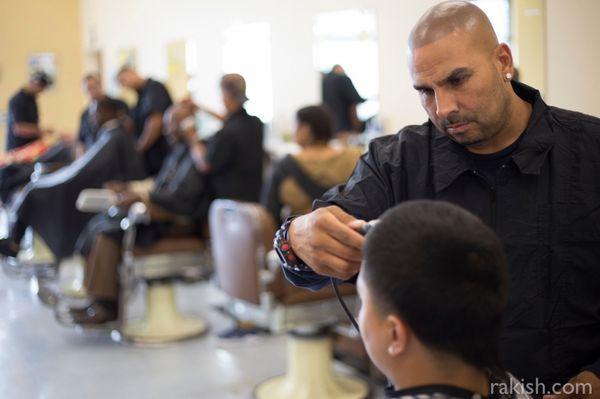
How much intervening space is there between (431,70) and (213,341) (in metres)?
3.08

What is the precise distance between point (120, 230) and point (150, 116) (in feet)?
6.54

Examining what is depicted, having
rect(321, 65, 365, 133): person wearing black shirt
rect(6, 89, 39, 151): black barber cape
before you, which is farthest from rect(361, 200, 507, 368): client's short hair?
rect(6, 89, 39, 151): black barber cape

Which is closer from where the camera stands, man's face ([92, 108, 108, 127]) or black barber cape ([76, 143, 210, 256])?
black barber cape ([76, 143, 210, 256])

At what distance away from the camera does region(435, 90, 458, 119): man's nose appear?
1.27m

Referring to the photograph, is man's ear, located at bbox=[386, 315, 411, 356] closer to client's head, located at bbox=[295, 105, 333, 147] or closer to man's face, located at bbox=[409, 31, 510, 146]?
man's face, located at bbox=[409, 31, 510, 146]

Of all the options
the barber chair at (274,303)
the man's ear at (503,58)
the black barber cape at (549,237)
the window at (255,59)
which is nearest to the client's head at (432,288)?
the black barber cape at (549,237)

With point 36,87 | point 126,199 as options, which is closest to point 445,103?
point 126,199

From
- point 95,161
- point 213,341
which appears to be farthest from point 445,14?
point 95,161

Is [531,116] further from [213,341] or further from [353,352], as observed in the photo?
[213,341]

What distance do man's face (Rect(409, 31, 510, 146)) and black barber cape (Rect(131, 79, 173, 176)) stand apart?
4575mm

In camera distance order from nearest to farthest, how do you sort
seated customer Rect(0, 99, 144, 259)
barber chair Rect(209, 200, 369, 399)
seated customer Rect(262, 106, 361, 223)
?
barber chair Rect(209, 200, 369, 399) < seated customer Rect(262, 106, 361, 223) < seated customer Rect(0, 99, 144, 259)

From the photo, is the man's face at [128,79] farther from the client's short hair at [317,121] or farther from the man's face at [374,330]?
the man's face at [374,330]

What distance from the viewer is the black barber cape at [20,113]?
23.4 ft

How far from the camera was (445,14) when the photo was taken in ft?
4.19
